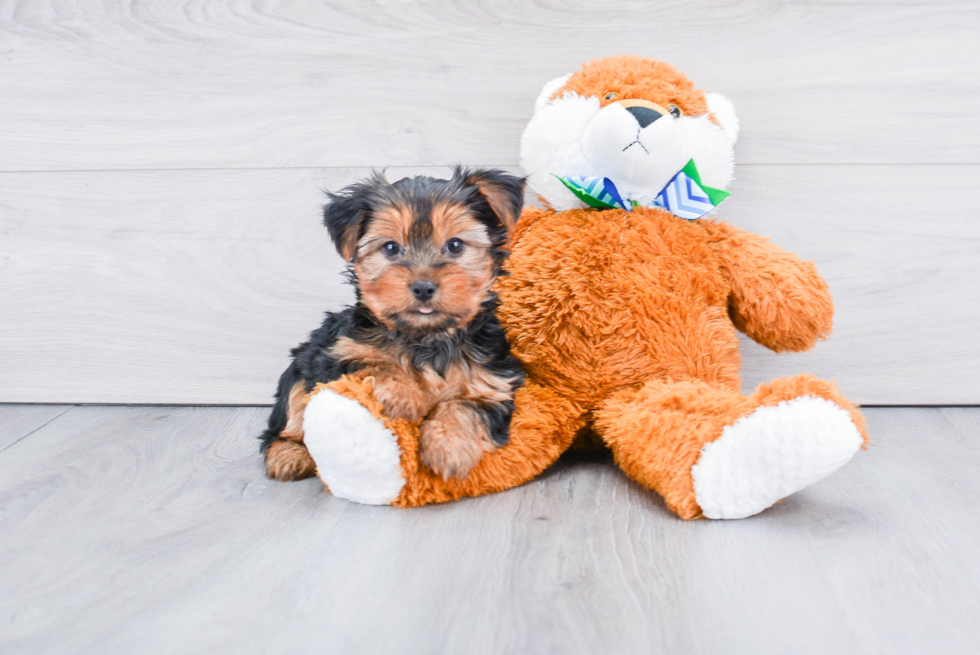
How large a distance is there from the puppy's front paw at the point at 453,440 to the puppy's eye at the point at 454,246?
0.31m

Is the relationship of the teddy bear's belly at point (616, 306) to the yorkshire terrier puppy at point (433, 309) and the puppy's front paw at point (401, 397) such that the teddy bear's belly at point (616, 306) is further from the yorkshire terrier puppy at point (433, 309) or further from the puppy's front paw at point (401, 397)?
the puppy's front paw at point (401, 397)

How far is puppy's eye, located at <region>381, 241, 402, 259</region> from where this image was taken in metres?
1.44

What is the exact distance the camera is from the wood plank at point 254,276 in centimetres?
202

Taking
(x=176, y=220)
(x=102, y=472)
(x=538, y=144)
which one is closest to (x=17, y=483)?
(x=102, y=472)

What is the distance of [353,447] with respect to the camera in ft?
4.55

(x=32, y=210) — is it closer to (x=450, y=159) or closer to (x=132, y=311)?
(x=132, y=311)

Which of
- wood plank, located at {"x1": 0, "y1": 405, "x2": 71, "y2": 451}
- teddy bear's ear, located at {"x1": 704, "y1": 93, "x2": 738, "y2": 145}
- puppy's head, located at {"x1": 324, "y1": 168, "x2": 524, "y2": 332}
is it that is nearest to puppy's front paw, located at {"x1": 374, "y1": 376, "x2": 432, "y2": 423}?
puppy's head, located at {"x1": 324, "y1": 168, "x2": 524, "y2": 332}

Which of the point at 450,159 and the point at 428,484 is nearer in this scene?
the point at 428,484

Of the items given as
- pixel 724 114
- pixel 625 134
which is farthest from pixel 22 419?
pixel 724 114

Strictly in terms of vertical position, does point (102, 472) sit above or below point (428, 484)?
below

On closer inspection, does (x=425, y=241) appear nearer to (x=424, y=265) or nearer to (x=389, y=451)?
(x=424, y=265)

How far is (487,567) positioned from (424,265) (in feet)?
1.84

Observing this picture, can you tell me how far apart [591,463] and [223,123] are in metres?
1.40

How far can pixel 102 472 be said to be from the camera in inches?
68.2
